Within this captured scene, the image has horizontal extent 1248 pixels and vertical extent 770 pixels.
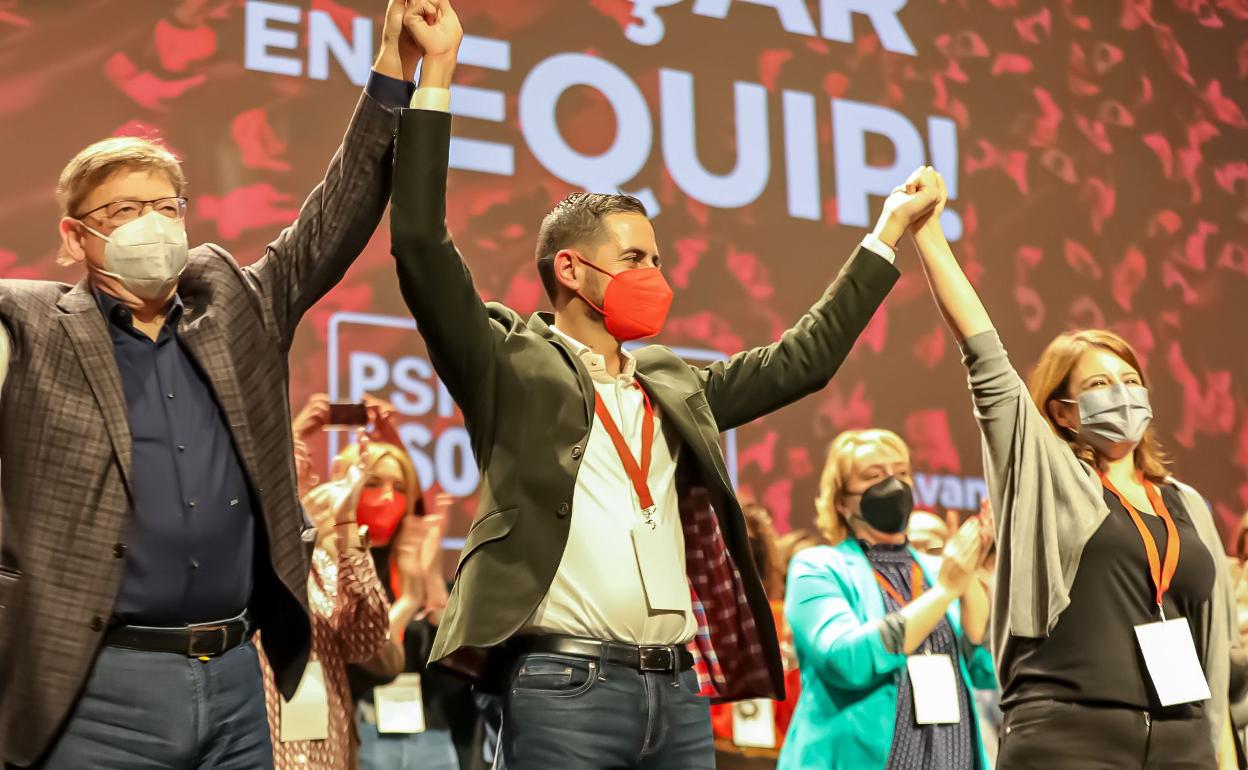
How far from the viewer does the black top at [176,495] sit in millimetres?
2002

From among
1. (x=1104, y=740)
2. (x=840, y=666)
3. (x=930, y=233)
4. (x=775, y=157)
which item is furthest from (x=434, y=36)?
(x=775, y=157)

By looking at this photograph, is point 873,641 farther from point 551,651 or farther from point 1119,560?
point 551,651

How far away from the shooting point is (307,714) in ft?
11.9

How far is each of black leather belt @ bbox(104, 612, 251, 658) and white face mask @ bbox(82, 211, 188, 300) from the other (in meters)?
0.49

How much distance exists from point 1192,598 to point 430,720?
231cm

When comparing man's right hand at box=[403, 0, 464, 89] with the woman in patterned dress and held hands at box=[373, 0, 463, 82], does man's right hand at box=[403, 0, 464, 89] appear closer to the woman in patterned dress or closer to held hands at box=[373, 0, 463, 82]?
held hands at box=[373, 0, 463, 82]

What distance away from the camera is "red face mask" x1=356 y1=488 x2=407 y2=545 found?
14.2ft

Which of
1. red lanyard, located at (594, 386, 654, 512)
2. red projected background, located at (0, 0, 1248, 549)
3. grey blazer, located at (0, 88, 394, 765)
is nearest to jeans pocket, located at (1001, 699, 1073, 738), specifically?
red lanyard, located at (594, 386, 654, 512)

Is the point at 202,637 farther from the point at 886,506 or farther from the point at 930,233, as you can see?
the point at 886,506

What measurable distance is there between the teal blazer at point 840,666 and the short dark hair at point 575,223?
1517 mm

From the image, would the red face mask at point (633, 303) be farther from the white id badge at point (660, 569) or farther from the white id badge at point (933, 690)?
the white id badge at point (933, 690)

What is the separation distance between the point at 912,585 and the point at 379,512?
1.55m

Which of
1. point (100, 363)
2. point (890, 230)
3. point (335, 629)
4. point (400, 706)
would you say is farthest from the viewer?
point (400, 706)

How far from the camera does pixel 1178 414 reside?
697 cm
